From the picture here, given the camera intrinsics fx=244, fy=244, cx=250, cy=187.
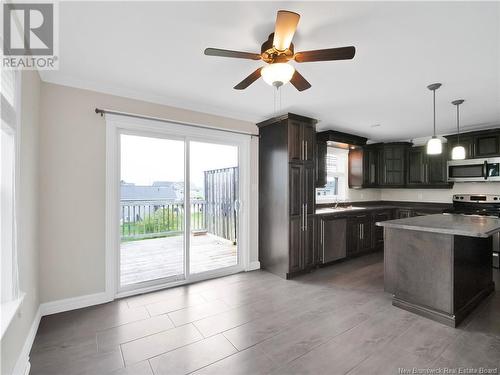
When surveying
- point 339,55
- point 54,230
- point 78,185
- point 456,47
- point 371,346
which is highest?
point 456,47

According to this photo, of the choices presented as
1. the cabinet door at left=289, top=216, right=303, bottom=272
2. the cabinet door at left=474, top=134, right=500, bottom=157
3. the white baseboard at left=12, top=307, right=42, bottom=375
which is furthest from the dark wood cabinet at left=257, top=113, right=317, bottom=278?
the cabinet door at left=474, top=134, right=500, bottom=157

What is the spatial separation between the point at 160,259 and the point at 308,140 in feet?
9.52

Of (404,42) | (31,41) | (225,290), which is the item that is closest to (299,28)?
(404,42)

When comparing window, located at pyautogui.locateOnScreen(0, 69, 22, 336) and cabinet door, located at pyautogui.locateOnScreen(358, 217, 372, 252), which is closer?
window, located at pyautogui.locateOnScreen(0, 69, 22, 336)

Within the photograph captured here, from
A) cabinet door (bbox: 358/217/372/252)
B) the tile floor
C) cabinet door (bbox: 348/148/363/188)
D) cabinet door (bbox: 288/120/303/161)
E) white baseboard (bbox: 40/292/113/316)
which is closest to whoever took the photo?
the tile floor

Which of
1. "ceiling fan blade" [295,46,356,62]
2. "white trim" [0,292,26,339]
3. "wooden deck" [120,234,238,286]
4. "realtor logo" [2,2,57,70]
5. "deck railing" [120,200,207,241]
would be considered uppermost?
"realtor logo" [2,2,57,70]

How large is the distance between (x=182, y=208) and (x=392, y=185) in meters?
4.70

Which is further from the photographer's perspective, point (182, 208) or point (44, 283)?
point (182, 208)

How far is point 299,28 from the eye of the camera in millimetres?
1794

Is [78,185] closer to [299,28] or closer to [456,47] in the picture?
[299,28]

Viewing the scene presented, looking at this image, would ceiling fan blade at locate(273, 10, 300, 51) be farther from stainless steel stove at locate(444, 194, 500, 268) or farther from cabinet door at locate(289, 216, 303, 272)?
stainless steel stove at locate(444, 194, 500, 268)

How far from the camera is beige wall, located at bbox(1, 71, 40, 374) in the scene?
1.69 metres

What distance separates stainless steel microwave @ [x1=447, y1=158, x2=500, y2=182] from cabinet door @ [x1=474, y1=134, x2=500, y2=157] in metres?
0.12

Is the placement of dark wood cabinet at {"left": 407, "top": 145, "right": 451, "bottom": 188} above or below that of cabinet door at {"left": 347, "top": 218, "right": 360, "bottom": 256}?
above
